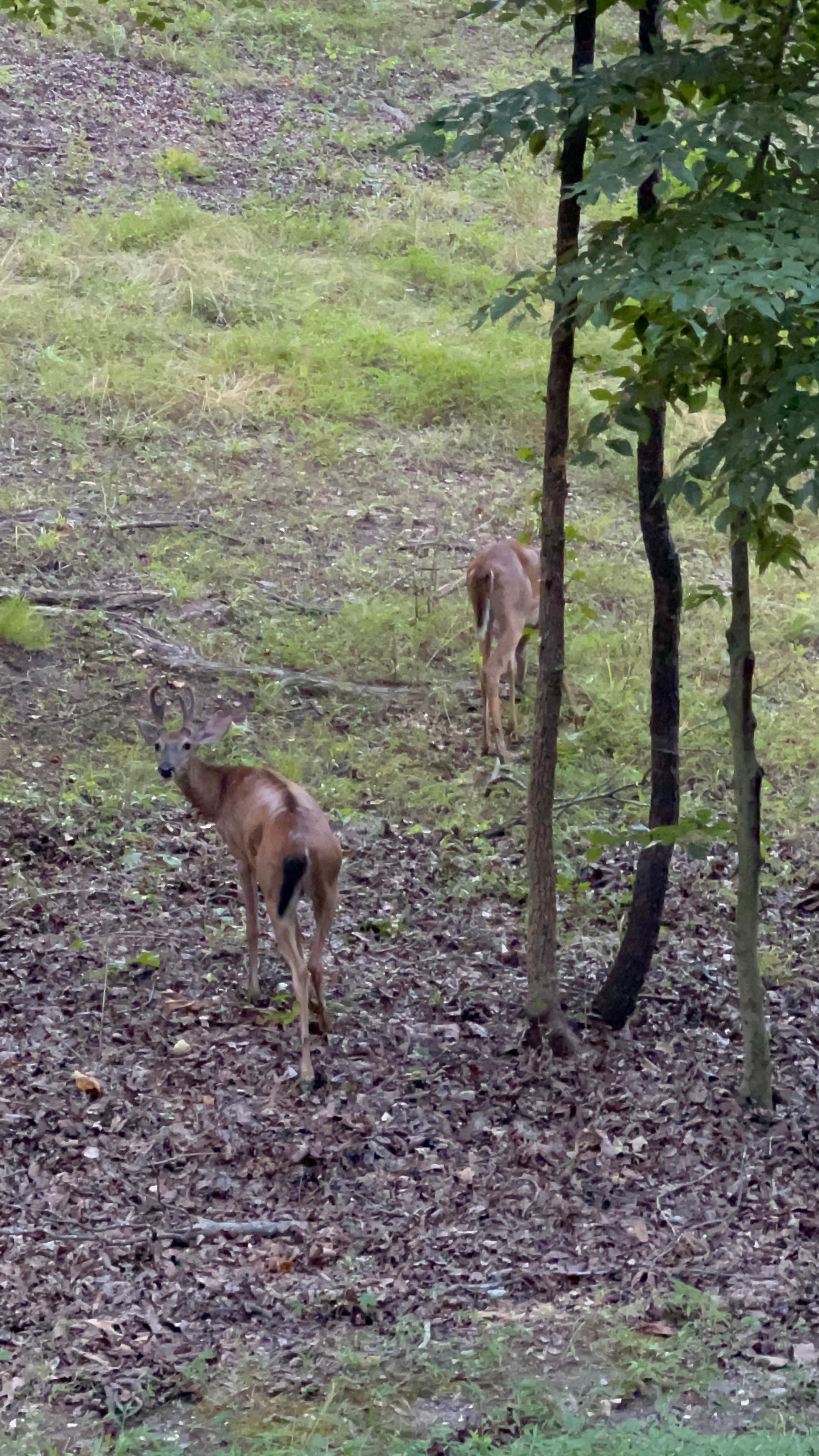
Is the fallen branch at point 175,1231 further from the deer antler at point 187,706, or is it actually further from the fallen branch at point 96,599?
the fallen branch at point 96,599

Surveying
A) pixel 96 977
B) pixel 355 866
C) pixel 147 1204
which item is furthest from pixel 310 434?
pixel 147 1204

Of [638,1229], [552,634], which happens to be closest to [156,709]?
[552,634]

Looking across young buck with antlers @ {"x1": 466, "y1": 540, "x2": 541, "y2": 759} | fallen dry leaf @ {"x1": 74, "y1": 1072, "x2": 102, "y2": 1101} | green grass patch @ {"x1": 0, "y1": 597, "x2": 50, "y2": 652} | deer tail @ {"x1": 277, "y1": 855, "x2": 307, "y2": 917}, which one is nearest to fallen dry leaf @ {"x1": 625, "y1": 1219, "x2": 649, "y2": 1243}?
deer tail @ {"x1": 277, "y1": 855, "x2": 307, "y2": 917}

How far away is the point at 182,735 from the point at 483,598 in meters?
2.94

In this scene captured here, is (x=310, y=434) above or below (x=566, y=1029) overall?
above

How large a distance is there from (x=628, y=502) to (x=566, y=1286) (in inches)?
370

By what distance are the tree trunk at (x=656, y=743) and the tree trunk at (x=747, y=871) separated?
37cm

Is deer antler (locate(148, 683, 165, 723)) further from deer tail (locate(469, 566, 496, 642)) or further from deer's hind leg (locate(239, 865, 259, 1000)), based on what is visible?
deer tail (locate(469, 566, 496, 642))

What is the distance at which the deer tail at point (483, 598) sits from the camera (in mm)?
9695

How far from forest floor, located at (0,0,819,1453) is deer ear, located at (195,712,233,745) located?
90 centimetres

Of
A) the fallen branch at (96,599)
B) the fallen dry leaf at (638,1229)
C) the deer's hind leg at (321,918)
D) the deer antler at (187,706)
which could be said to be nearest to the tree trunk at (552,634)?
the deer's hind leg at (321,918)

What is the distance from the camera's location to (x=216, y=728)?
300 inches

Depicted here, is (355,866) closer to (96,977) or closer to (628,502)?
(96,977)

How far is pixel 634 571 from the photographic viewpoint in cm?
1181
